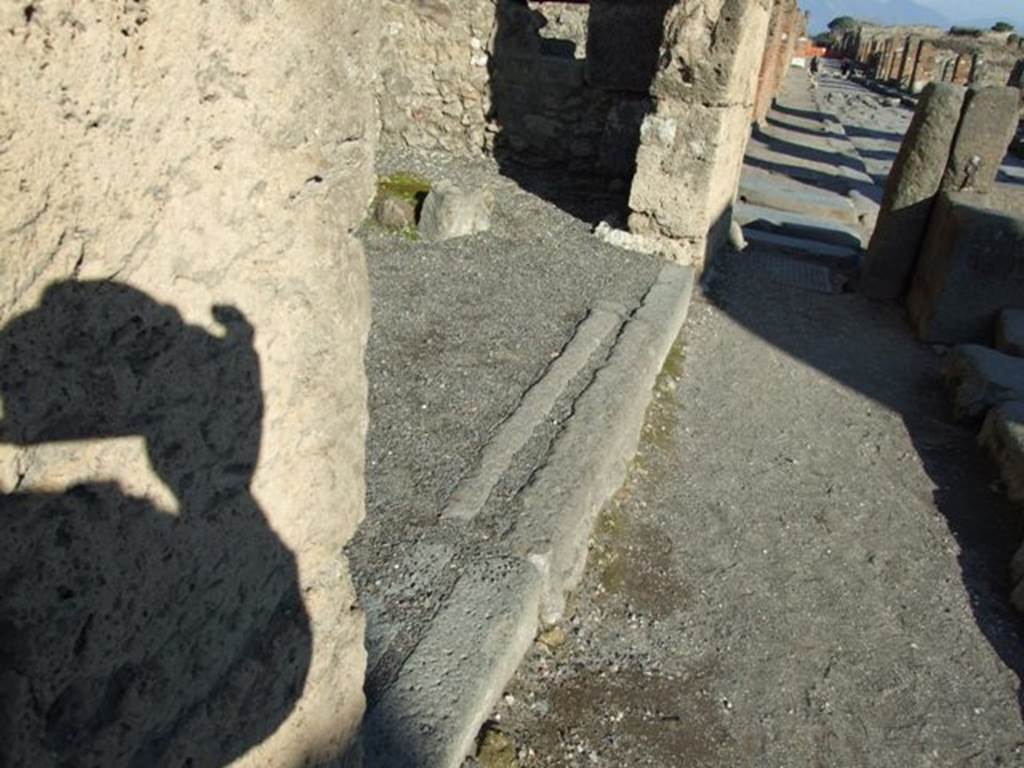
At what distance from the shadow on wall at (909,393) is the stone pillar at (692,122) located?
711 millimetres

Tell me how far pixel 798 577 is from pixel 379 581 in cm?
176

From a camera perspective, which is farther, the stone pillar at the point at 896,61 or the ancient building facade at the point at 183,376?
the stone pillar at the point at 896,61

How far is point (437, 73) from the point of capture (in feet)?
21.9

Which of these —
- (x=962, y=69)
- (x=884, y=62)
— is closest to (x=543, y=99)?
(x=962, y=69)

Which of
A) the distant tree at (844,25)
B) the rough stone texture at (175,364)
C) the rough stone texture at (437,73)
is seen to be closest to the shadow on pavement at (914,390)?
the rough stone texture at (437,73)

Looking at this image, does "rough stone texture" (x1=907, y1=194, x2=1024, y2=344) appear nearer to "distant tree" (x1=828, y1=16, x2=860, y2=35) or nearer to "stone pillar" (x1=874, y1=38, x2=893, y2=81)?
"stone pillar" (x1=874, y1=38, x2=893, y2=81)

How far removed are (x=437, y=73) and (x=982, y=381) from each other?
485cm

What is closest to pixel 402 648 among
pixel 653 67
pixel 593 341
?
pixel 593 341

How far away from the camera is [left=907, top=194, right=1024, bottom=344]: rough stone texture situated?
509cm

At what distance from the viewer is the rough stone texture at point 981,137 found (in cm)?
553

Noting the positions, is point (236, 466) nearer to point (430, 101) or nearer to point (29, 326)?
point (29, 326)

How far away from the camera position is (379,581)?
7.32 ft

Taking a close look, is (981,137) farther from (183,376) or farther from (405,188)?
(183,376)

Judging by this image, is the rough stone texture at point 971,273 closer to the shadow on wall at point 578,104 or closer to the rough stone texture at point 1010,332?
the rough stone texture at point 1010,332
